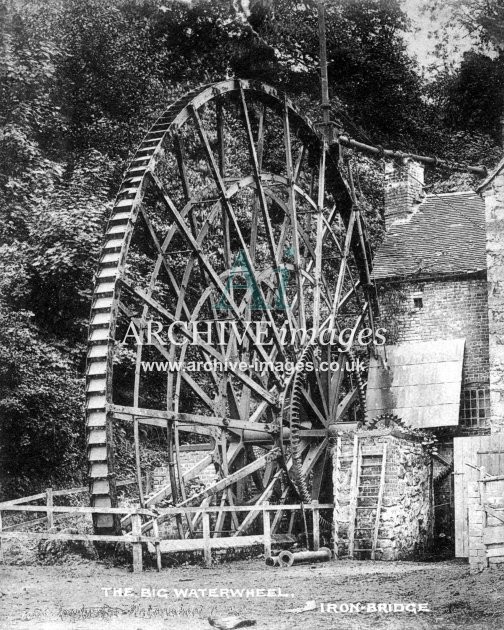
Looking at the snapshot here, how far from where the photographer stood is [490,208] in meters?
15.6

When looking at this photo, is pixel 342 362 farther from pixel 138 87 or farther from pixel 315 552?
pixel 138 87

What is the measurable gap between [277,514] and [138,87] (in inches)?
568

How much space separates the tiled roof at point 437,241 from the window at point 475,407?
7.81 ft

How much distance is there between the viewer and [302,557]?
1262 centimetres

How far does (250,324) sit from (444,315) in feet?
18.9

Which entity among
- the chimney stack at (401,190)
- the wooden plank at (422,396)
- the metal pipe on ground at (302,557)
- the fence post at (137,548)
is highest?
the chimney stack at (401,190)

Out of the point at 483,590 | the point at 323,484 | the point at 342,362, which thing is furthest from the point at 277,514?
the point at 483,590

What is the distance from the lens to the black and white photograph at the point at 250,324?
10.7 metres

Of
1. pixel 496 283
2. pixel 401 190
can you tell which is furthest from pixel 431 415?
pixel 401 190

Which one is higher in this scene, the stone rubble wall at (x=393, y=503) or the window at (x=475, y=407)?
the window at (x=475, y=407)

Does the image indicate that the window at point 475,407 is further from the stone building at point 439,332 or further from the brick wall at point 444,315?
the brick wall at point 444,315

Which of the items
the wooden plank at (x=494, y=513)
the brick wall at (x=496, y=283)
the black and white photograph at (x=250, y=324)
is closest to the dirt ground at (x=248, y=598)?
the black and white photograph at (x=250, y=324)

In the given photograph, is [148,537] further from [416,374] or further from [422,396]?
[416,374]

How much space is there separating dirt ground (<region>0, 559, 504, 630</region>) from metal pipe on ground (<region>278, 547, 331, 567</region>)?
38 cm
